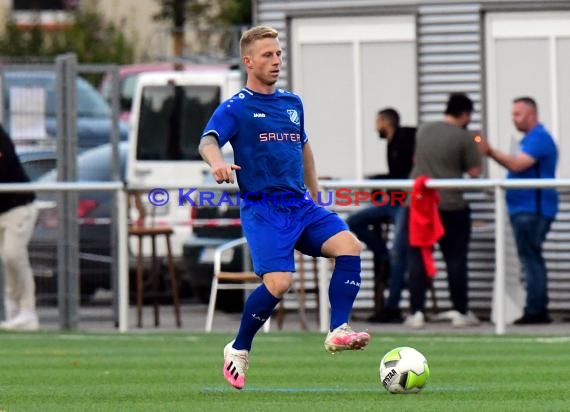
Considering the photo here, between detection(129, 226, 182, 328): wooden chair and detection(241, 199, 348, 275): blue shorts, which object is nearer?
detection(241, 199, 348, 275): blue shorts

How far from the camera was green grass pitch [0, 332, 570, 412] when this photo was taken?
1100 cm

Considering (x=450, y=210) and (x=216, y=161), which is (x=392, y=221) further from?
(x=216, y=161)

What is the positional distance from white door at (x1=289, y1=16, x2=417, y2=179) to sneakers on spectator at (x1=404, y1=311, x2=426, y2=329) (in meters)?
2.88

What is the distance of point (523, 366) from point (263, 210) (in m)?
2.96

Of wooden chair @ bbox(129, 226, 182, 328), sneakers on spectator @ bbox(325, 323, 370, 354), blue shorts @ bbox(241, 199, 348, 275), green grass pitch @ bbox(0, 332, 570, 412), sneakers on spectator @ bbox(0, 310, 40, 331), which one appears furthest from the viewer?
wooden chair @ bbox(129, 226, 182, 328)

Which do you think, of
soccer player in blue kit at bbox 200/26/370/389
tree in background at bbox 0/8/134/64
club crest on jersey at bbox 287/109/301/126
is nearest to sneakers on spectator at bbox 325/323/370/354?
soccer player in blue kit at bbox 200/26/370/389

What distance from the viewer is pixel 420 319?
60.3ft

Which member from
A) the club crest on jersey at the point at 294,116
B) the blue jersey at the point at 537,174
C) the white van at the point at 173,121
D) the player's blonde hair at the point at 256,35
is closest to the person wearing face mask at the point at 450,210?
the blue jersey at the point at 537,174

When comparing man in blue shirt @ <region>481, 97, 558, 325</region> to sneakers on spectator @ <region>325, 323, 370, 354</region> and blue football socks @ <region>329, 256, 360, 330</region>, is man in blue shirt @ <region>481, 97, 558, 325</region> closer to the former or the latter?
blue football socks @ <region>329, 256, 360, 330</region>

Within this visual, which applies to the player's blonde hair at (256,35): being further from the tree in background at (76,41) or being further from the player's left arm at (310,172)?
the tree in background at (76,41)

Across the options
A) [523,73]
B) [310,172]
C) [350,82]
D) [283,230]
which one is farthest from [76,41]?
[283,230]

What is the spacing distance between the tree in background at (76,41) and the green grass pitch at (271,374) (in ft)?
69.8

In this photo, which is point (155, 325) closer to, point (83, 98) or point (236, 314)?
point (236, 314)

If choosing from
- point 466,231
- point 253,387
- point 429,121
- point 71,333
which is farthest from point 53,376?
point 429,121
